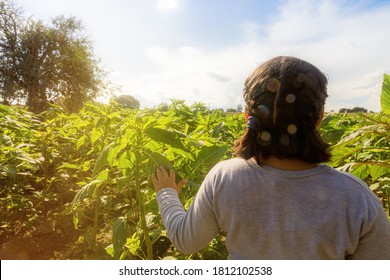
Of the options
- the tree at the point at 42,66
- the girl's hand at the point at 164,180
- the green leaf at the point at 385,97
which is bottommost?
the girl's hand at the point at 164,180

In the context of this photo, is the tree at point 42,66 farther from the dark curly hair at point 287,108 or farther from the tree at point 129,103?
the dark curly hair at point 287,108

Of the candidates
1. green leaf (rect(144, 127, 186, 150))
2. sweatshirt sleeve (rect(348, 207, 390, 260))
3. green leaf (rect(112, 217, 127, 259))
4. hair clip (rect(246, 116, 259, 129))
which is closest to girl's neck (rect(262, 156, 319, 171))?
hair clip (rect(246, 116, 259, 129))

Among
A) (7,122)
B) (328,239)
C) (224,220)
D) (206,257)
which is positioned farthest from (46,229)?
(328,239)

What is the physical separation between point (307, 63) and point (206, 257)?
1.82 meters

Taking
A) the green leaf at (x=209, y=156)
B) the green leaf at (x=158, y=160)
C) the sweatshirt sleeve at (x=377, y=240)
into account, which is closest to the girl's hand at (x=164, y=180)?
the green leaf at (x=158, y=160)

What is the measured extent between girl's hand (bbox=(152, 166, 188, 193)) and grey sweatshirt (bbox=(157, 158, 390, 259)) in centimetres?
40

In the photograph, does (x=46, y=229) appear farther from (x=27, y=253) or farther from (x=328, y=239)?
(x=328, y=239)

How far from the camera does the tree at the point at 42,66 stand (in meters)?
16.4

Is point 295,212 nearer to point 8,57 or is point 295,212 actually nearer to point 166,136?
point 166,136

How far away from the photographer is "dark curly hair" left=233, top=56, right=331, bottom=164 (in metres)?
0.98

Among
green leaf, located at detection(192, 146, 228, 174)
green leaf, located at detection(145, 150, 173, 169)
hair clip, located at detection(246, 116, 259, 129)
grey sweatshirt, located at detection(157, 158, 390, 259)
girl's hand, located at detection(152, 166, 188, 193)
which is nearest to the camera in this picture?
grey sweatshirt, located at detection(157, 158, 390, 259)

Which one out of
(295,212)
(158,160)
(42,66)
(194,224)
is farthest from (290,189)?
(42,66)

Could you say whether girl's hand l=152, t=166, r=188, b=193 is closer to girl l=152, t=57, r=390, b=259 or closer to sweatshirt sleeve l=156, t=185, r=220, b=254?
sweatshirt sleeve l=156, t=185, r=220, b=254

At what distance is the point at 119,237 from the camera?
1.89 m
